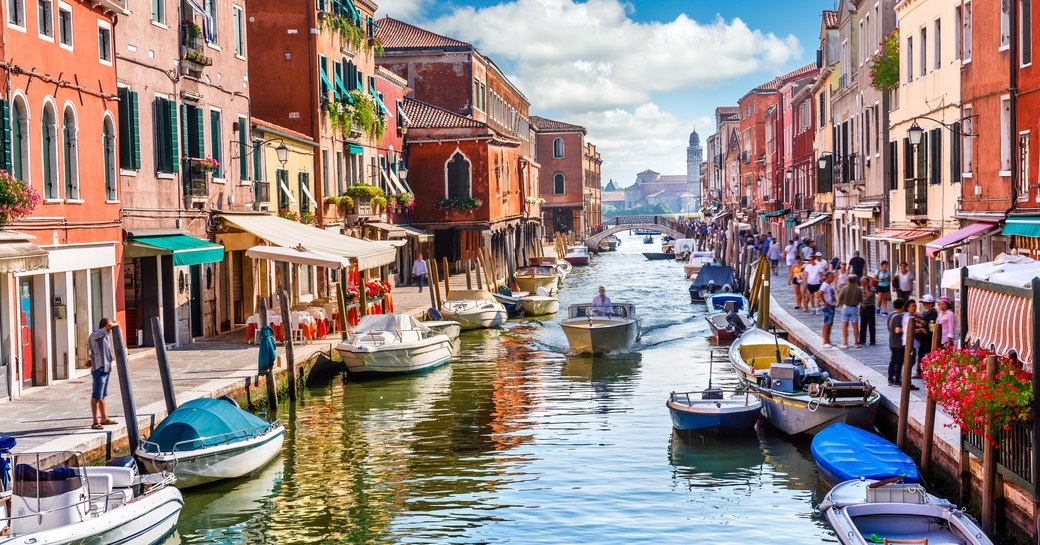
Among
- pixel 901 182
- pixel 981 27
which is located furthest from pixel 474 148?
pixel 981 27

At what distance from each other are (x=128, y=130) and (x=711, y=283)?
83.8 ft

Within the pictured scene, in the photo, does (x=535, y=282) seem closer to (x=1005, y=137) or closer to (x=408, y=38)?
(x=408, y=38)

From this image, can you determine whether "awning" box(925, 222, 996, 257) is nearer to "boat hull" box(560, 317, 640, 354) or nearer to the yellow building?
the yellow building

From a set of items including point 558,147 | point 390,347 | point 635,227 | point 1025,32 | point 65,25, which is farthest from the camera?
point 558,147

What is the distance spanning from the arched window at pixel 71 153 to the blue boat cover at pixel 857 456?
11276 mm

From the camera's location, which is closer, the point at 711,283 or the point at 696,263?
the point at 711,283

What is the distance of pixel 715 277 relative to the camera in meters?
43.4

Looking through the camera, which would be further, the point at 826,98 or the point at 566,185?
the point at 566,185

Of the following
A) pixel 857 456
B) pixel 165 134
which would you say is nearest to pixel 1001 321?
A: pixel 857 456

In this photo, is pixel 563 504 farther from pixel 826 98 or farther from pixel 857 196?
pixel 826 98

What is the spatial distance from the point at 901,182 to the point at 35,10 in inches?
831

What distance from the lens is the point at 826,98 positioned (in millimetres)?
46844

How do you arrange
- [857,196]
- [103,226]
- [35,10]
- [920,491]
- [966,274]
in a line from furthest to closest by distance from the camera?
[857,196] → [103,226] → [35,10] → [966,274] → [920,491]

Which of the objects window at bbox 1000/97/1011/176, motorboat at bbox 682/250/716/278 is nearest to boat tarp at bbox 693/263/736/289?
motorboat at bbox 682/250/716/278
